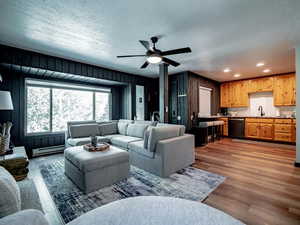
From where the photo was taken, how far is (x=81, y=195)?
2.11m

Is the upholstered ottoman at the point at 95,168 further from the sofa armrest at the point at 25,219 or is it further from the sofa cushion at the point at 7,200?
the sofa armrest at the point at 25,219

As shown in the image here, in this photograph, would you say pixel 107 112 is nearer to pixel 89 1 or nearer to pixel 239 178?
pixel 89 1

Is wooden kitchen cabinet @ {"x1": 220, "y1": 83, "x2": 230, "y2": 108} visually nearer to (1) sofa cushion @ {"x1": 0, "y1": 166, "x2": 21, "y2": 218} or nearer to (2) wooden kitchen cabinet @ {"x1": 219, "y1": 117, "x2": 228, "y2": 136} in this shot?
(2) wooden kitchen cabinet @ {"x1": 219, "y1": 117, "x2": 228, "y2": 136}

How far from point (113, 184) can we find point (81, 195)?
491 mm

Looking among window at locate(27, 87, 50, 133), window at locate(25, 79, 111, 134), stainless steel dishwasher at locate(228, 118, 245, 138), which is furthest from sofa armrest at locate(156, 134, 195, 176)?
stainless steel dishwasher at locate(228, 118, 245, 138)

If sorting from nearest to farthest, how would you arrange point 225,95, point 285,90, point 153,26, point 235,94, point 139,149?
point 153,26
point 139,149
point 285,90
point 235,94
point 225,95

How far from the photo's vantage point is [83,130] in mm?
4074

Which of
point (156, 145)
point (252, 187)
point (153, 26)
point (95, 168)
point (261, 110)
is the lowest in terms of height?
point (252, 187)

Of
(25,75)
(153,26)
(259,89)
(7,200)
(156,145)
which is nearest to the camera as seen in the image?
(7,200)

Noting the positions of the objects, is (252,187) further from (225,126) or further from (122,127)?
(225,126)

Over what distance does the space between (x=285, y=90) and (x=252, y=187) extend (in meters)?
4.74

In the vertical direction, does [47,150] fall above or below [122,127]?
below

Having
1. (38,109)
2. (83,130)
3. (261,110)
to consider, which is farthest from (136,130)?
(261,110)

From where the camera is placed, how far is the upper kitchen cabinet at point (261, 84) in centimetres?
556
